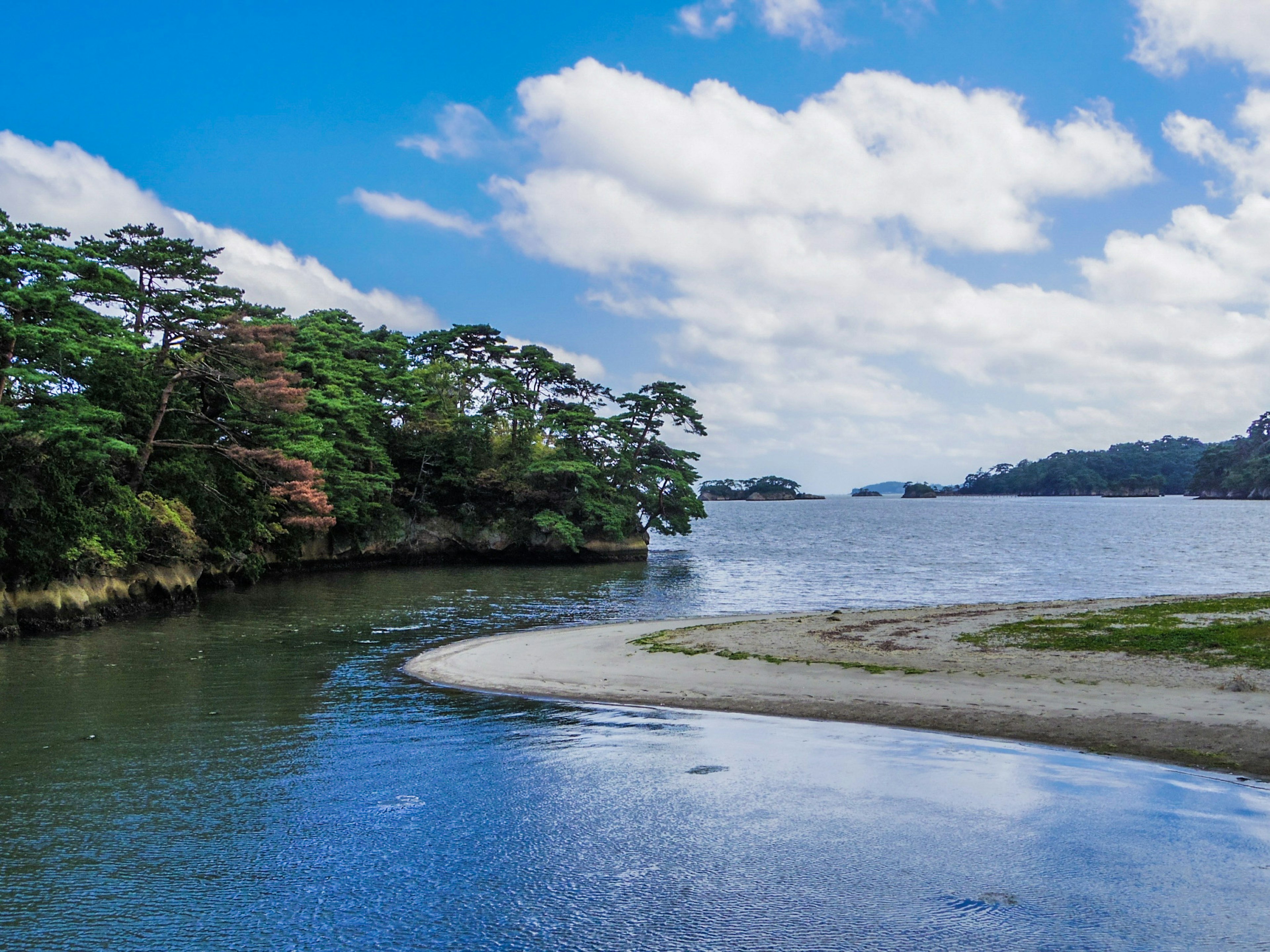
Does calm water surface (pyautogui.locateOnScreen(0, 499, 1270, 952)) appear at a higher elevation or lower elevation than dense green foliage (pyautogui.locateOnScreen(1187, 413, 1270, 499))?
lower

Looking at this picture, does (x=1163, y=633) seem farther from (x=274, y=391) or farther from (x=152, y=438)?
(x=152, y=438)

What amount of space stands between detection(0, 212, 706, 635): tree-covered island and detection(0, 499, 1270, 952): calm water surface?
8622 millimetres

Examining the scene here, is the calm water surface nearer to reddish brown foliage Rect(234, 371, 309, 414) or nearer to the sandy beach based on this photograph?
the sandy beach

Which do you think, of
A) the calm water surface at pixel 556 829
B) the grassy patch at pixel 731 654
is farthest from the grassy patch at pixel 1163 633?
the calm water surface at pixel 556 829

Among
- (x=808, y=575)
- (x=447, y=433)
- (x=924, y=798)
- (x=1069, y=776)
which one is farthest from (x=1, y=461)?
(x=808, y=575)

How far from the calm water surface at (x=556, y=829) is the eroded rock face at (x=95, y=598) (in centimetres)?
679

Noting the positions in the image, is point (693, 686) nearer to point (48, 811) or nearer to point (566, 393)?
point (48, 811)

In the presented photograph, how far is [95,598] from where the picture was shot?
23953 mm

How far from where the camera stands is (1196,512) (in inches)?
4355

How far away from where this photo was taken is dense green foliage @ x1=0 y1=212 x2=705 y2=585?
21.2 m

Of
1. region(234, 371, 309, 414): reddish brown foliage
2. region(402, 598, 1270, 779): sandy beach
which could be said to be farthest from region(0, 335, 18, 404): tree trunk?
region(402, 598, 1270, 779): sandy beach

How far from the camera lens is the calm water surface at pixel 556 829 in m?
5.95

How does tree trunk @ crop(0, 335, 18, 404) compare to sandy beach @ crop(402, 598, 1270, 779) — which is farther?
tree trunk @ crop(0, 335, 18, 404)

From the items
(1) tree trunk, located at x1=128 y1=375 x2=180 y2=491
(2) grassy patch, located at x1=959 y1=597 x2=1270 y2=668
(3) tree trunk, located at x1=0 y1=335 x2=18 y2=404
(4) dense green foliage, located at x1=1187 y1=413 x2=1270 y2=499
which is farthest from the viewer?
(4) dense green foliage, located at x1=1187 y1=413 x2=1270 y2=499
